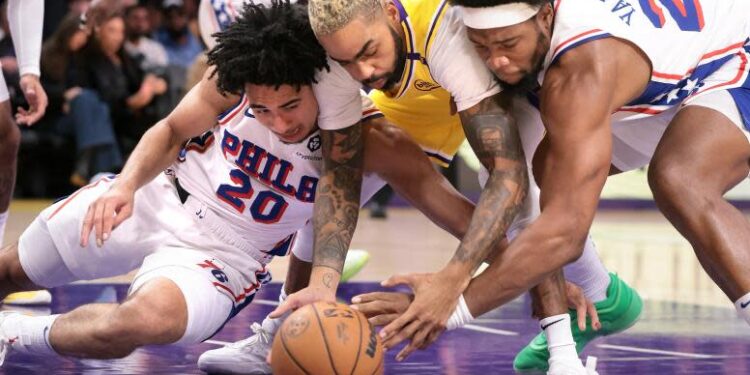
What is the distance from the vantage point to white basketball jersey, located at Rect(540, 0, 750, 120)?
4.29 meters

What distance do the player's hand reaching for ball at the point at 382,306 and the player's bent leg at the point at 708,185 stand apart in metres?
1.02

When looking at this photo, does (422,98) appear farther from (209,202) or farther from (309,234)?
(209,202)

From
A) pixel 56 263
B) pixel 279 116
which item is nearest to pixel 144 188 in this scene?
pixel 56 263

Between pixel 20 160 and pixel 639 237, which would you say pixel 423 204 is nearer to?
pixel 639 237

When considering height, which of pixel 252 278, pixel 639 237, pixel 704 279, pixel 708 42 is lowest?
pixel 639 237

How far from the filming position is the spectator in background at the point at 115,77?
12.4 meters

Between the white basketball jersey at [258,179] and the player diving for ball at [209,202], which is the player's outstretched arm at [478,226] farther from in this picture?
the white basketball jersey at [258,179]

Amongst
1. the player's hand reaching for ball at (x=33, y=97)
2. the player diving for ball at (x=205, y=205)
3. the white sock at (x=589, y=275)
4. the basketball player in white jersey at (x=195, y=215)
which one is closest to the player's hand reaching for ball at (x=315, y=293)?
the player diving for ball at (x=205, y=205)

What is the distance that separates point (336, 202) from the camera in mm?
4516

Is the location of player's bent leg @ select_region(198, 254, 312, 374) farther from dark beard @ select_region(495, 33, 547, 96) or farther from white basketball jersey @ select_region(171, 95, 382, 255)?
dark beard @ select_region(495, 33, 547, 96)

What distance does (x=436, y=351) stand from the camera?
17.5ft

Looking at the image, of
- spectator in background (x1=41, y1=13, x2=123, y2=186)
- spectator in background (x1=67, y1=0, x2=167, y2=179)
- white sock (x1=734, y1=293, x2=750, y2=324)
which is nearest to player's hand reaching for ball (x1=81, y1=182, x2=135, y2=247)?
white sock (x1=734, y1=293, x2=750, y2=324)

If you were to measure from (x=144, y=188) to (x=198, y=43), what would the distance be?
9733mm

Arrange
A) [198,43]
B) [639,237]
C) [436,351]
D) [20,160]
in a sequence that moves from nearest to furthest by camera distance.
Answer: [436,351] < [639,237] < [20,160] < [198,43]
